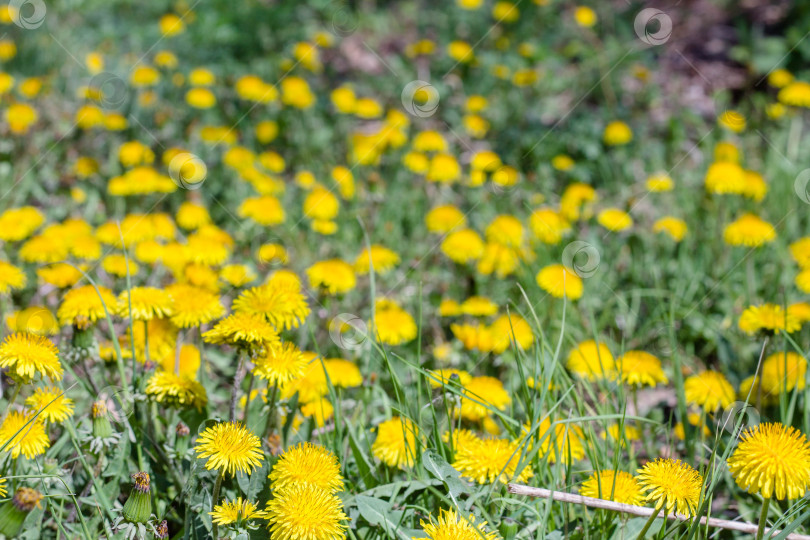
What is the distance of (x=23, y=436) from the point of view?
1.21 meters

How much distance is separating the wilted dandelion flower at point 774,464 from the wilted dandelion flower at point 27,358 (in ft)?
3.83

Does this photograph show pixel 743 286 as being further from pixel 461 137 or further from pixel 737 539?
pixel 461 137

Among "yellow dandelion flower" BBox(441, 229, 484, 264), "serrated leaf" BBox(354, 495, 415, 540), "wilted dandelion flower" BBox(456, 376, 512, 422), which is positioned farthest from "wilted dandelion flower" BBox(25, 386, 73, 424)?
"yellow dandelion flower" BBox(441, 229, 484, 264)

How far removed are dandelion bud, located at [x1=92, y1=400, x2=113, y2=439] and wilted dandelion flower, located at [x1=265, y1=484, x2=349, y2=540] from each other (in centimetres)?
45

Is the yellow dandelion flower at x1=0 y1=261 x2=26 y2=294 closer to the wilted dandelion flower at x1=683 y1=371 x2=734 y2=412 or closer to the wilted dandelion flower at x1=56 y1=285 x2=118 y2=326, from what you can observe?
the wilted dandelion flower at x1=56 y1=285 x2=118 y2=326

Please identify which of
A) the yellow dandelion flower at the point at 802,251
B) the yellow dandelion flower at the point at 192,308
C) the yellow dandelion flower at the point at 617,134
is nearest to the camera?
the yellow dandelion flower at the point at 192,308

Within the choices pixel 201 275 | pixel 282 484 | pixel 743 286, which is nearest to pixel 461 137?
pixel 743 286

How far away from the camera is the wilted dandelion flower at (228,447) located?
1097 mm

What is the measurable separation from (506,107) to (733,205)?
58.7 inches

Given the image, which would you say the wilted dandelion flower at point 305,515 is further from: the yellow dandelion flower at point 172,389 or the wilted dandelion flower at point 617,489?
the wilted dandelion flower at point 617,489

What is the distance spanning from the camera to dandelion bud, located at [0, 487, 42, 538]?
43.8 inches

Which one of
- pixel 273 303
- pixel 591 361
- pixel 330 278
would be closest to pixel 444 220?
pixel 330 278

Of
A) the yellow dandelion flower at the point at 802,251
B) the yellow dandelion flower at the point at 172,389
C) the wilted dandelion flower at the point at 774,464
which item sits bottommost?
the yellow dandelion flower at the point at 172,389

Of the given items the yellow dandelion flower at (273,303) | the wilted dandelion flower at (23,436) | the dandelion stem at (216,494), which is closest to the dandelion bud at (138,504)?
the dandelion stem at (216,494)
